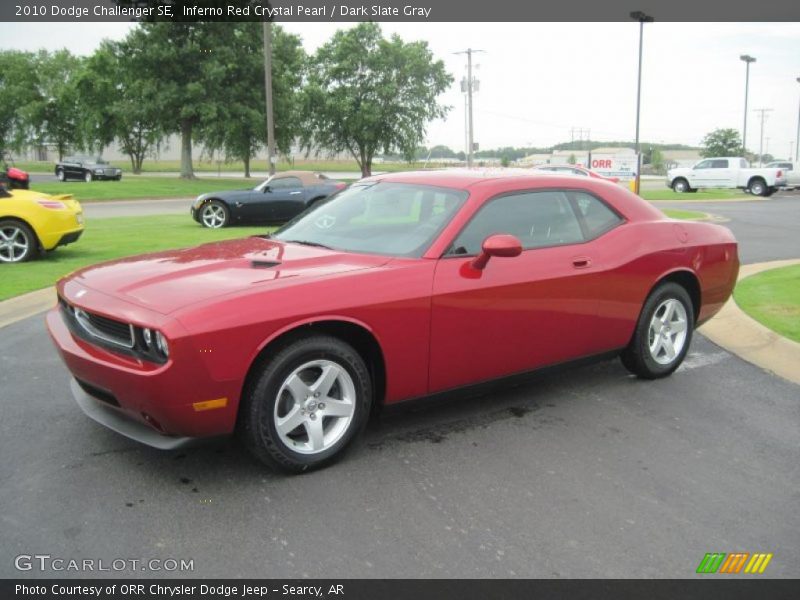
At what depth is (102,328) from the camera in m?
3.66

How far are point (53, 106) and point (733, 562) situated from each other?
63696 millimetres

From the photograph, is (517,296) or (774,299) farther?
(774,299)

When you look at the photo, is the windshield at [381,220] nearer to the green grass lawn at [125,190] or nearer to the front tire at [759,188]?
the green grass lawn at [125,190]

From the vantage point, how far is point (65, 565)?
2867mm

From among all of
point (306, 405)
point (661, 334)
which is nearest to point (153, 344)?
point (306, 405)

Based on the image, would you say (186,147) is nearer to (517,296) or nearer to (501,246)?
(517,296)

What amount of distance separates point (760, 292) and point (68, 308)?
24.6ft

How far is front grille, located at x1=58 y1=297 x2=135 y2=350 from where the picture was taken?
3.49m

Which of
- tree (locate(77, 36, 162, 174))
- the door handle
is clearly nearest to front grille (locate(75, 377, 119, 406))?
the door handle

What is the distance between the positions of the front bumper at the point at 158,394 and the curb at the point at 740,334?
3.96 meters

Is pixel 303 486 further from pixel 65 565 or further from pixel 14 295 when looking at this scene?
pixel 14 295

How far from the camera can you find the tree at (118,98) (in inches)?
1527

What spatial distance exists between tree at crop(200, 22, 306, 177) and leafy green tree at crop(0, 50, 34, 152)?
76.9ft

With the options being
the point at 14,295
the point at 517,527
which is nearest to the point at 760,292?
the point at 517,527
